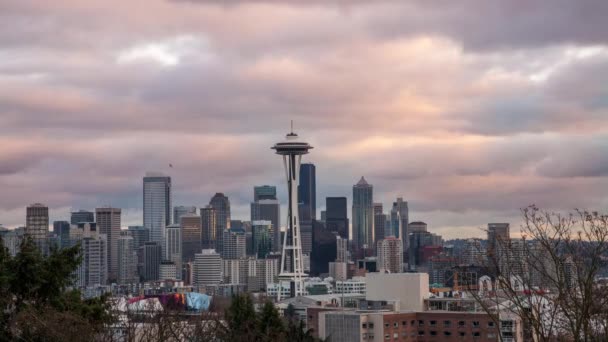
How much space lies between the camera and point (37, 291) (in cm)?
3409

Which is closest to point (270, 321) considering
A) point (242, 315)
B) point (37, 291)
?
point (242, 315)

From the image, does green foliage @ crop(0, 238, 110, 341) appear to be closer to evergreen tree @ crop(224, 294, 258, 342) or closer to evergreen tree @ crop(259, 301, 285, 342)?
evergreen tree @ crop(224, 294, 258, 342)

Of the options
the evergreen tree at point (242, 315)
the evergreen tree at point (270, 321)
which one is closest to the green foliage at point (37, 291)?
the evergreen tree at point (242, 315)

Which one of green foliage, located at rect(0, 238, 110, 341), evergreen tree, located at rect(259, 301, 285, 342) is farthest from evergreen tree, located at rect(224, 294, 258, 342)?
green foliage, located at rect(0, 238, 110, 341)

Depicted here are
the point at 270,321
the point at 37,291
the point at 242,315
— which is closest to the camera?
the point at 37,291

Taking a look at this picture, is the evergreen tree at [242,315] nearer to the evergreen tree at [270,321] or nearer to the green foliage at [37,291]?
the evergreen tree at [270,321]

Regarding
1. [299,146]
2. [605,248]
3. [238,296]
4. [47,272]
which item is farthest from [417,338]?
[299,146]

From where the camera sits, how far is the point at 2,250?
34438mm

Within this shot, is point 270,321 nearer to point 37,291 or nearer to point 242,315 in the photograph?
point 242,315

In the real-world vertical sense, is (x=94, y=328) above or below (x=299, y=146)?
below

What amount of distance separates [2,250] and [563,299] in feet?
66.8

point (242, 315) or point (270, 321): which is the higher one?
point (242, 315)

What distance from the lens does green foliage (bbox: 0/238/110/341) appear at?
31781mm

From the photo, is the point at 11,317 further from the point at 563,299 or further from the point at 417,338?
the point at 417,338
